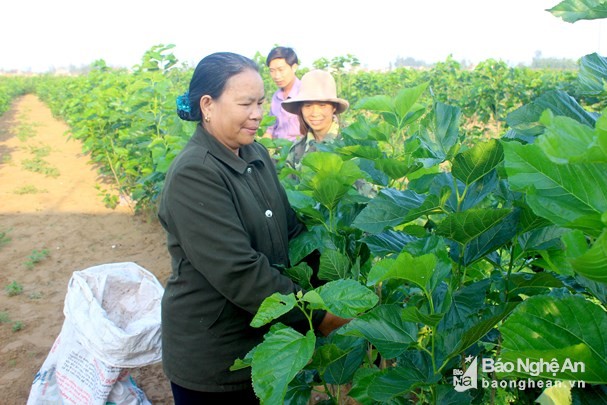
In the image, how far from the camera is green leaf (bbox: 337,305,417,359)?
102 cm

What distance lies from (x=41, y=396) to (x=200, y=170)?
1.83 meters

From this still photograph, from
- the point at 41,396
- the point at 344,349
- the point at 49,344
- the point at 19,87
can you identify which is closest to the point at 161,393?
the point at 41,396

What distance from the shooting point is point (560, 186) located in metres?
0.65

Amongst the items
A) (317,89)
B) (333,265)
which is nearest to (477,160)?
(333,265)

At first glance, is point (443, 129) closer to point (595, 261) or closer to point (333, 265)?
point (333, 265)

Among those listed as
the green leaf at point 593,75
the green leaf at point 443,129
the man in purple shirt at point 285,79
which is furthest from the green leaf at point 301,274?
the man in purple shirt at point 285,79

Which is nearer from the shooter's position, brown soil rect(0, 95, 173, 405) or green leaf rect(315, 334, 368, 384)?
green leaf rect(315, 334, 368, 384)

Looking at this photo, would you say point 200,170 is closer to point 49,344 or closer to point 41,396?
point 41,396

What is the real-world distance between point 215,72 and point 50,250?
4.75 metres

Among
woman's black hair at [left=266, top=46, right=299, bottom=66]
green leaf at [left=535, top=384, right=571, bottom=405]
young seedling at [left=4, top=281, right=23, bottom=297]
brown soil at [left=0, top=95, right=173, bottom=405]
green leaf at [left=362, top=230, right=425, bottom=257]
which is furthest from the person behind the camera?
young seedling at [left=4, top=281, right=23, bottom=297]

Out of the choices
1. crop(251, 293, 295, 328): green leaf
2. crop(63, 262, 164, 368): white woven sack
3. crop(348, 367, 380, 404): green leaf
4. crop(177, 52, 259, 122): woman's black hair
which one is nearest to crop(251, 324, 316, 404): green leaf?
crop(251, 293, 295, 328): green leaf

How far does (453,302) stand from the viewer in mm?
1001

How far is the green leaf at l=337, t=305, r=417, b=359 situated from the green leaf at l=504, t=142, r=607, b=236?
0.44 meters

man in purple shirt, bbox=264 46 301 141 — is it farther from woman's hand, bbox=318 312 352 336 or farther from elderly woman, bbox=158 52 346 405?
woman's hand, bbox=318 312 352 336
